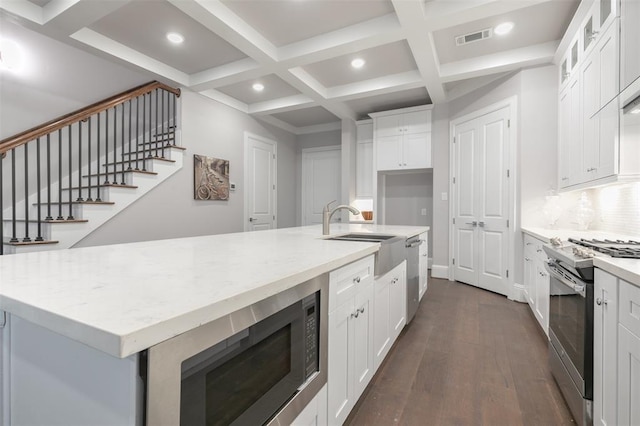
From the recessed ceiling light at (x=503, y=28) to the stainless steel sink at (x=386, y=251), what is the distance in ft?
7.93

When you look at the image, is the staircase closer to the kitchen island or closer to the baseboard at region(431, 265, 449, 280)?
the kitchen island

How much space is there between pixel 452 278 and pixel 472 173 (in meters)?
1.61

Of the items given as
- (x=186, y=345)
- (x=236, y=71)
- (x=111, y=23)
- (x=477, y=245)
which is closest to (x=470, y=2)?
(x=236, y=71)

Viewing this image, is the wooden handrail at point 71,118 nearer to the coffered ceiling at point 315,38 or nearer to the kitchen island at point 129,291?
the coffered ceiling at point 315,38

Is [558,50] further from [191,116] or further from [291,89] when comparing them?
[191,116]

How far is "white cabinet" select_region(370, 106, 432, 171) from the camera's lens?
4.92 meters

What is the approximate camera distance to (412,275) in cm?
276

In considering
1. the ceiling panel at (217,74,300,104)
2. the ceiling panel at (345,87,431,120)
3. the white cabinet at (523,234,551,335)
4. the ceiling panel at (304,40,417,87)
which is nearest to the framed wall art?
the ceiling panel at (217,74,300,104)

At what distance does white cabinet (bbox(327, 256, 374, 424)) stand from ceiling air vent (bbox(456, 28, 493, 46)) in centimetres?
284

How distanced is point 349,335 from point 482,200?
3477 millimetres

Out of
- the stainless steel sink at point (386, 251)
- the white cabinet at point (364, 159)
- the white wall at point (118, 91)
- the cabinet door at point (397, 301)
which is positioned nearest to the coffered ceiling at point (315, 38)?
the white wall at point (118, 91)

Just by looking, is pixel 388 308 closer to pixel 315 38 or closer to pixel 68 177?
pixel 315 38

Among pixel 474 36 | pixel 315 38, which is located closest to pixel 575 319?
pixel 474 36

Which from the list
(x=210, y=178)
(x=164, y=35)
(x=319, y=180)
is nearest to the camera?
(x=164, y=35)
